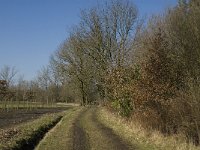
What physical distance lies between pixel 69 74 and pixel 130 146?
63.7m

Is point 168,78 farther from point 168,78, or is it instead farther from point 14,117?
point 14,117

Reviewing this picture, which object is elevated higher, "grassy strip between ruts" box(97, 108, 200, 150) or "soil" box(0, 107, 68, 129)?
"soil" box(0, 107, 68, 129)

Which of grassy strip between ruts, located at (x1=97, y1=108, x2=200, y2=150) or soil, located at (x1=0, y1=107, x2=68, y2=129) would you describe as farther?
soil, located at (x1=0, y1=107, x2=68, y2=129)

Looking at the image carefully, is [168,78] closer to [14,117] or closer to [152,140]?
[152,140]

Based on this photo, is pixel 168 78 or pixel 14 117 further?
pixel 14 117

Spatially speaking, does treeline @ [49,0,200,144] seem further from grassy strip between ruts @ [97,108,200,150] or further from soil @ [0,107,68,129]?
soil @ [0,107,68,129]

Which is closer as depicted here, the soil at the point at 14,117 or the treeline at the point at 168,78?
the treeline at the point at 168,78

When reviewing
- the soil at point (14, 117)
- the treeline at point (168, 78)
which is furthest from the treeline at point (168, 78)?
the soil at point (14, 117)

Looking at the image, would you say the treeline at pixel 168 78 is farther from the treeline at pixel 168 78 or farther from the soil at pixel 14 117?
the soil at pixel 14 117

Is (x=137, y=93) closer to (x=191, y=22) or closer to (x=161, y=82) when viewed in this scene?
(x=161, y=82)

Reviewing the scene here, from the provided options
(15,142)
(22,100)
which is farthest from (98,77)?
(22,100)

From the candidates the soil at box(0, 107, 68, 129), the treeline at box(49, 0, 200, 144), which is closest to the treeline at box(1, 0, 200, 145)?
the treeline at box(49, 0, 200, 144)

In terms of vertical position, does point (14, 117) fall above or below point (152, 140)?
above

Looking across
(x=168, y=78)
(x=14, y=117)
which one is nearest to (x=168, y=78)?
(x=168, y=78)
